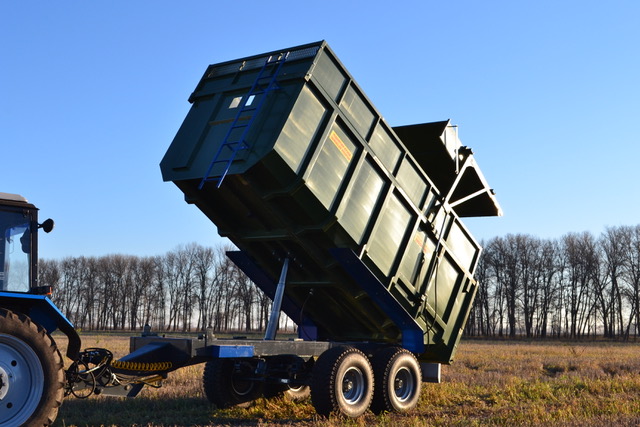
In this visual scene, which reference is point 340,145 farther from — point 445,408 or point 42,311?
point 445,408

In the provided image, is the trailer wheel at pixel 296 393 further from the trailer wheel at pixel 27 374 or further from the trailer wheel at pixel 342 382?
the trailer wheel at pixel 27 374

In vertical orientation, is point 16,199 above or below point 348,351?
above

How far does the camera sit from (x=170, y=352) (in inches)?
331

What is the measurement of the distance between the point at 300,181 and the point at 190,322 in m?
77.7

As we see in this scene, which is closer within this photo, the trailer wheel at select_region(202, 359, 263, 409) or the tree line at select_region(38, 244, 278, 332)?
the trailer wheel at select_region(202, 359, 263, 409)

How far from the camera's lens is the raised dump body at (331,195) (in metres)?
8.61

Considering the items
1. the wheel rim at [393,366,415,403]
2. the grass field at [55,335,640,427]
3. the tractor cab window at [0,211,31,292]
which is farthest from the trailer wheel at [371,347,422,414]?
the tractor cab window at [0,211,31,292]

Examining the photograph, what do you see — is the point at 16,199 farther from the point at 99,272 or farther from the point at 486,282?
the point at 99,272

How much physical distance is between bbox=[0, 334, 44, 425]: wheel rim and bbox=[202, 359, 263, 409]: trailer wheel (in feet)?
12.4

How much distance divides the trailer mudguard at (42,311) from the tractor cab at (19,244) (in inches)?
4.7

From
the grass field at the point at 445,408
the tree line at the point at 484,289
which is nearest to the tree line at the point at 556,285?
the tree line at the point at 484,289

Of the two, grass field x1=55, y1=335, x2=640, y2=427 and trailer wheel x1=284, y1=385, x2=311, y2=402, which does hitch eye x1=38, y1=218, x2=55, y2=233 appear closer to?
grass field x1=55, y1=335, x2=640, y2=427

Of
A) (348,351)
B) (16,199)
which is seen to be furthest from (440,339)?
(16,199)

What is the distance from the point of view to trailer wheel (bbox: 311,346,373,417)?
8.91 metres
